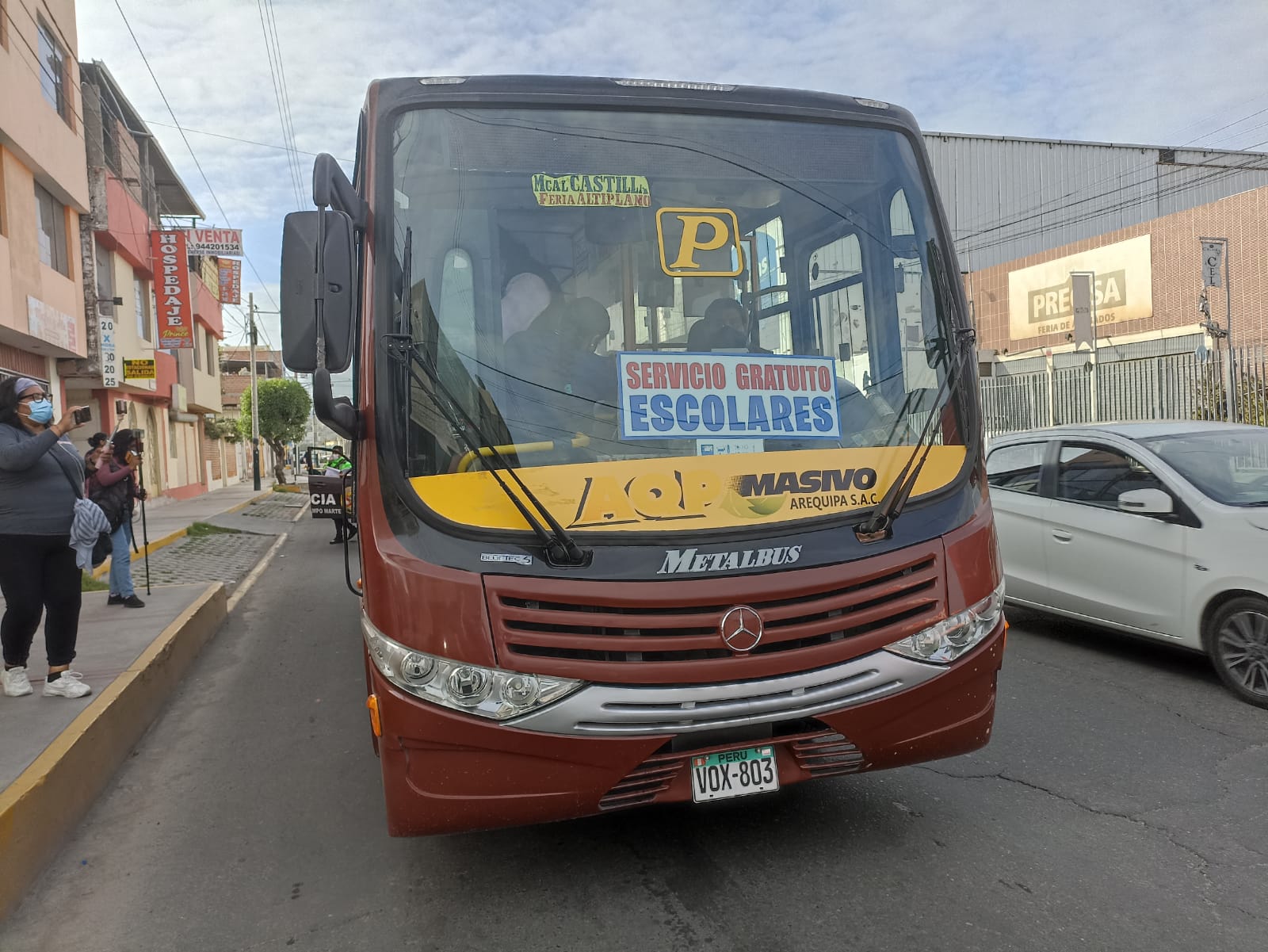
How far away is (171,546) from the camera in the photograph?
15828 mm

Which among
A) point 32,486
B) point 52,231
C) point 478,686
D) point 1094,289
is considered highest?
point 52,231

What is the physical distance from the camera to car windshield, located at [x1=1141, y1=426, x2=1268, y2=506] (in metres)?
5.49

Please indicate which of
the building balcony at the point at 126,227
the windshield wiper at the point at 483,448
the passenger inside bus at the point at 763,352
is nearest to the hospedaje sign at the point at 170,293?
the building balcony at the point at 126,227

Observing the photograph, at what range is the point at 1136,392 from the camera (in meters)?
15.7

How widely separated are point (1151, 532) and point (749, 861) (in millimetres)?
3627

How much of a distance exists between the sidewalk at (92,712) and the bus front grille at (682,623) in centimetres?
227

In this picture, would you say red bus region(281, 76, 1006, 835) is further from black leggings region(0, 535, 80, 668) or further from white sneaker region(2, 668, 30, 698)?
white sneaker region(2, 668, 30, 698)

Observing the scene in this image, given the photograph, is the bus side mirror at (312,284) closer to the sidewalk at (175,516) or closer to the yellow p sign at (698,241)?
the yellow p sign at (698,241)

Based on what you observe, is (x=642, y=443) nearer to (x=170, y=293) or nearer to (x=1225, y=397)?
(x=1225, y=397)

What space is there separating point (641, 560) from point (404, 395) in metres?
0.98

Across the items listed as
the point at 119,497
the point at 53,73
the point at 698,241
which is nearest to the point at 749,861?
the point at 698,241

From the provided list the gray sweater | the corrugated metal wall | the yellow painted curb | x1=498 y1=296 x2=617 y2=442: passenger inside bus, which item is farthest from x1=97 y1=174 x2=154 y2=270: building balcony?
the corrugated metal wall

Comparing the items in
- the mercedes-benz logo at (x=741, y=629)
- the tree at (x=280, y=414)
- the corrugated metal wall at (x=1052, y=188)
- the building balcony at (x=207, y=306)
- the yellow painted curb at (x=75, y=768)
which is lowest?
the yellow painted curb at (x=75, y=768)

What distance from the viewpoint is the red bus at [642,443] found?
2.98 meters
